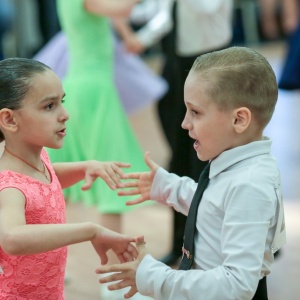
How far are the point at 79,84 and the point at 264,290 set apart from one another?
1.72 m

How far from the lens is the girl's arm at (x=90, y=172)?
2.10 m

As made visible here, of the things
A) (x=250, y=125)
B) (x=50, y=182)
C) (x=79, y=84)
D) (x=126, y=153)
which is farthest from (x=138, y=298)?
(x=250, y=125)

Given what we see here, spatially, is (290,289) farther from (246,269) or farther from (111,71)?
(246,269)

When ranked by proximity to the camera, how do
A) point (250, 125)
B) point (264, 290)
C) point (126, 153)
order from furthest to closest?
point (126, 153), point (264, 290), point (250, 125)

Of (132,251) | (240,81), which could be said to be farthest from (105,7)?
(240,81)

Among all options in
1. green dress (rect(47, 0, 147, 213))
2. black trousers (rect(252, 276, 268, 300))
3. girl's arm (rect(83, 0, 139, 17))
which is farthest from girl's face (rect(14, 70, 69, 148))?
girl's arm (rect(83, 0, 139, 17))

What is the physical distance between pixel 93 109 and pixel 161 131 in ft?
9.37

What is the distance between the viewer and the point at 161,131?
6.25 metres

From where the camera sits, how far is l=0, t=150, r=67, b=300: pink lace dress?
6.15 ft

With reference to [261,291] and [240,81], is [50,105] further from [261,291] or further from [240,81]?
[261,291]

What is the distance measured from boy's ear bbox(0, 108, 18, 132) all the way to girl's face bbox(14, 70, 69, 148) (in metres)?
0.01

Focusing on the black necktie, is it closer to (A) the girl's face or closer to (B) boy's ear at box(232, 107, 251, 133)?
(B) boy's ear at box(232, 107, 251, 133)

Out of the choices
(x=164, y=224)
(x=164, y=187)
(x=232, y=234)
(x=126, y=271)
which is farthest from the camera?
(x=164, y=224)

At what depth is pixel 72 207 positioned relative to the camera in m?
4.57
